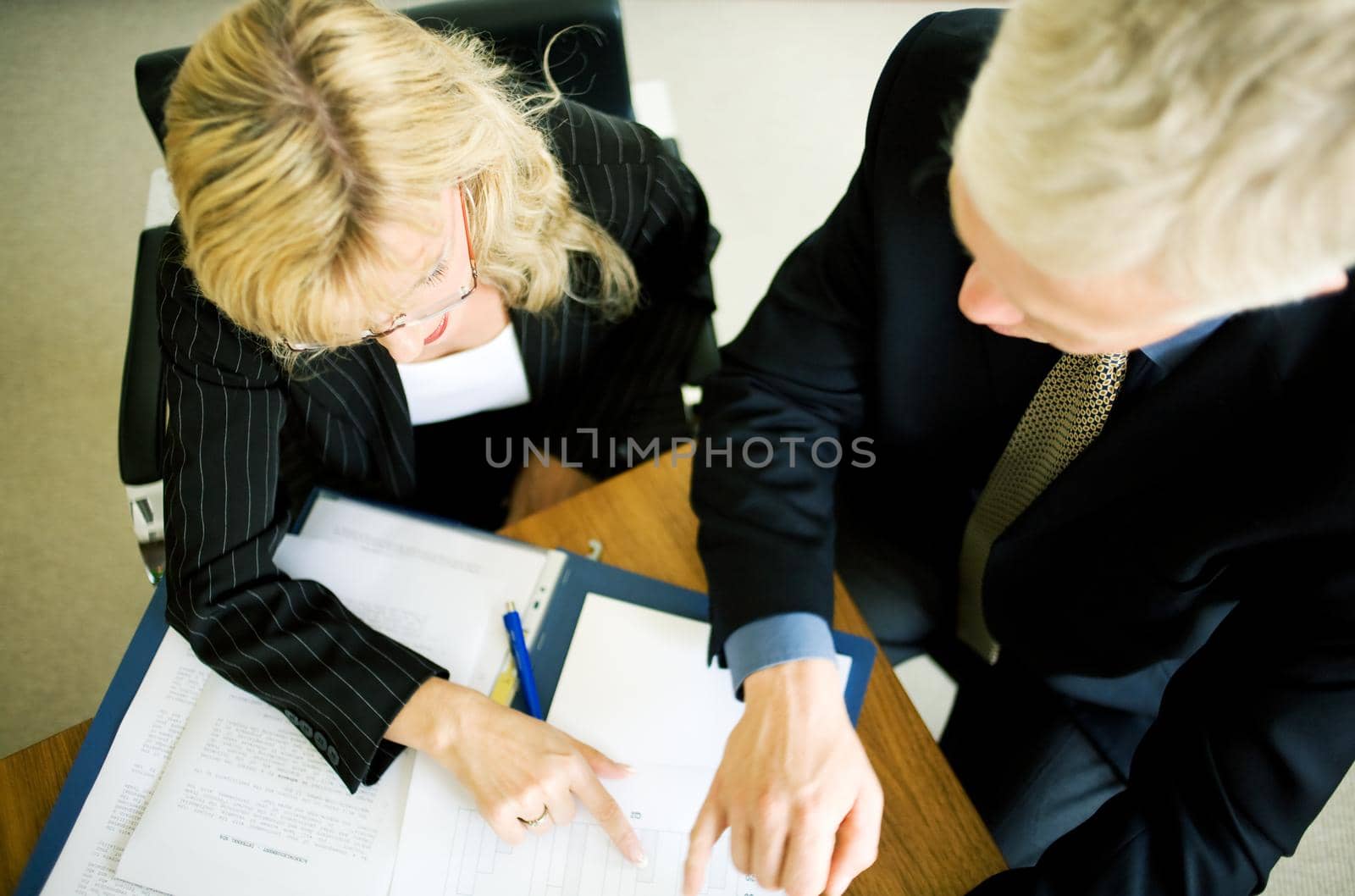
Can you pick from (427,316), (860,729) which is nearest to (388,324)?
(427,316)

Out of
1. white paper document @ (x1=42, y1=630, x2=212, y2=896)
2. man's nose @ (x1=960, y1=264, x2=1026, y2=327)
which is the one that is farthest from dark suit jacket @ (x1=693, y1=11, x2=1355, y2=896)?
white paper document @ (x1=42, y1=630, x2=212, y2=896)

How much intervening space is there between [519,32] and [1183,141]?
0.88 m

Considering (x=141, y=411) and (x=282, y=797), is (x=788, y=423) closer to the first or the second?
(x=282, y=797)

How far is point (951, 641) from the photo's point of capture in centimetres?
121

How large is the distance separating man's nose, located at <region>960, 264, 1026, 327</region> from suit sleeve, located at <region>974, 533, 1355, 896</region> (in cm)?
30

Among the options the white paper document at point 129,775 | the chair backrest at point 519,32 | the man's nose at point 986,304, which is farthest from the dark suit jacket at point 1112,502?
the white paper document at point 129,775

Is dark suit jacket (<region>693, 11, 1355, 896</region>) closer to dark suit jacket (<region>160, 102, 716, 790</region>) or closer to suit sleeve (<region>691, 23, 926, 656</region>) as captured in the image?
suit sleeve (<region>691, 23, 926, 656</region>)

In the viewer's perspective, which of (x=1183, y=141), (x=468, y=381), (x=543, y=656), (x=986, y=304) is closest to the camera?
(x=1183, y=141)

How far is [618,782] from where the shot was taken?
78cm

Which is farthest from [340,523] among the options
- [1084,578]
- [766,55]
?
[766,55]

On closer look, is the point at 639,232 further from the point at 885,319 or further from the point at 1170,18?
the point at 1170,18

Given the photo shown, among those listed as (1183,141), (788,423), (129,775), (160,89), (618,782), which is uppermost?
(1183,141)

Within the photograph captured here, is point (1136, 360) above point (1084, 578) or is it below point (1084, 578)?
above

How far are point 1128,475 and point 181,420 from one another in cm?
96
